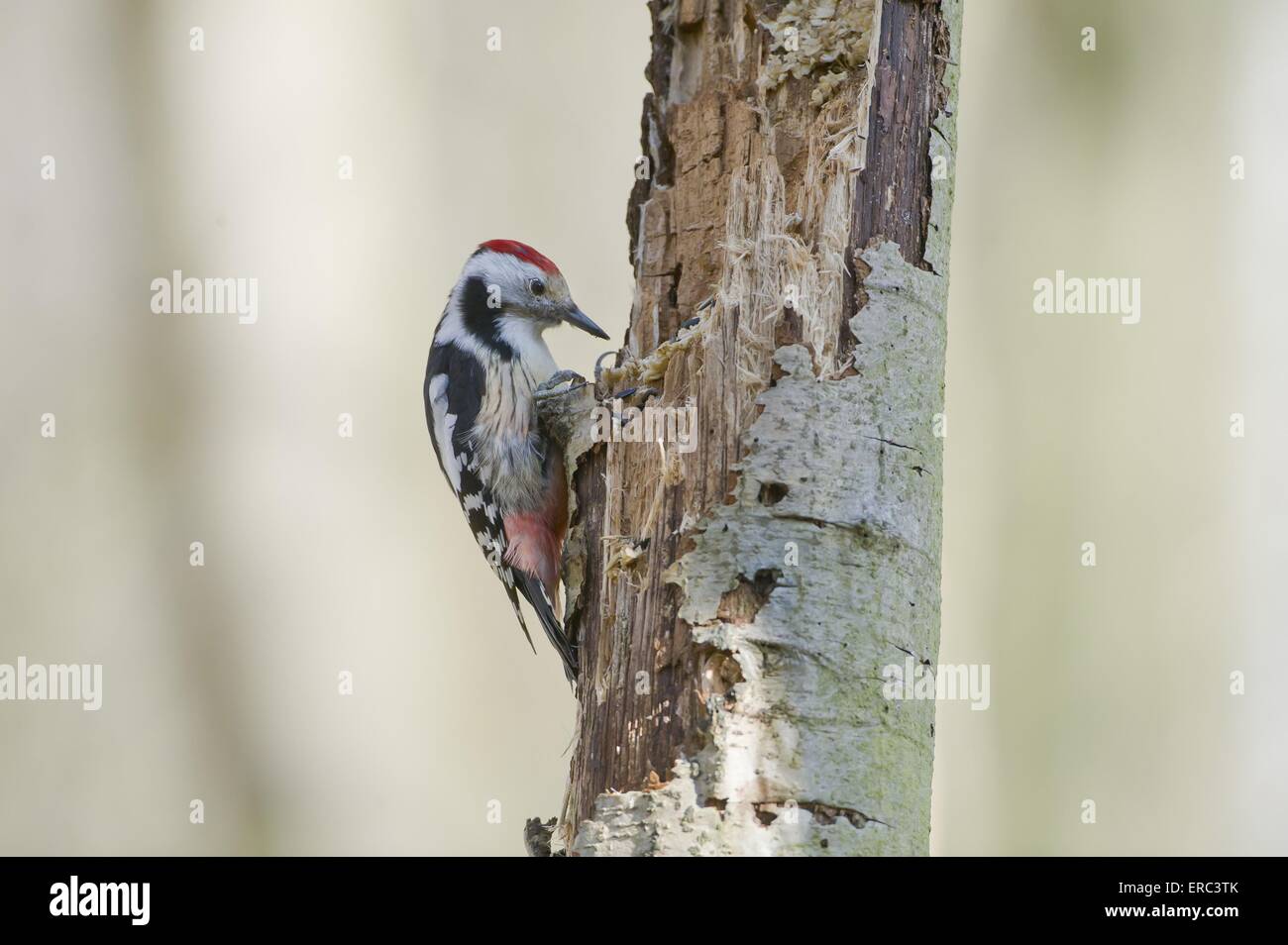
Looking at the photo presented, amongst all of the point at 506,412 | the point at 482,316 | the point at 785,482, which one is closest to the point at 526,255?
the point at 482,316

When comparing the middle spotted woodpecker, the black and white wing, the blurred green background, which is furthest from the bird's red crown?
the blurred green background

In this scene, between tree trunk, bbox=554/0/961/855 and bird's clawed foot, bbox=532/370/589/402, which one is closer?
tree trunk, bbox=554/0/961/855

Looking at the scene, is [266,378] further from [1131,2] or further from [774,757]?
[1131,2]

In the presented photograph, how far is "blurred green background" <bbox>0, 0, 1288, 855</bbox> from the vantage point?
4836 mm

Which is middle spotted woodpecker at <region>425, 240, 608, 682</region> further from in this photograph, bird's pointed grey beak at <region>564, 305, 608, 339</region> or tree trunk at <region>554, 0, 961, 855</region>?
tree trunk at <region>554, 0, 961, 855</region>

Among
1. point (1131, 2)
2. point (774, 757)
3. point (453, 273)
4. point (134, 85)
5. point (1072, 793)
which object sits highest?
point (1131, 2)

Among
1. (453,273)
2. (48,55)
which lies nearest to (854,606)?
(453,273)

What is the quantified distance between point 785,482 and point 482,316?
1566mm

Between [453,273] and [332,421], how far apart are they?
84 centimetres

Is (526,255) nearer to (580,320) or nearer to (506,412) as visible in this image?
(580,320)

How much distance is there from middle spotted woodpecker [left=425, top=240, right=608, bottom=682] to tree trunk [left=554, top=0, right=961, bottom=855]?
62 cm

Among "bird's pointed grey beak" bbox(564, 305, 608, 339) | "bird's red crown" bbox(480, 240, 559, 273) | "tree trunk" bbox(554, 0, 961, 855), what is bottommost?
"tree trunk" bbox(554, 0, 961, 855)

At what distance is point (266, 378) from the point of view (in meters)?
4.91

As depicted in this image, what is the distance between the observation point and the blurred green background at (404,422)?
4.84 metres
